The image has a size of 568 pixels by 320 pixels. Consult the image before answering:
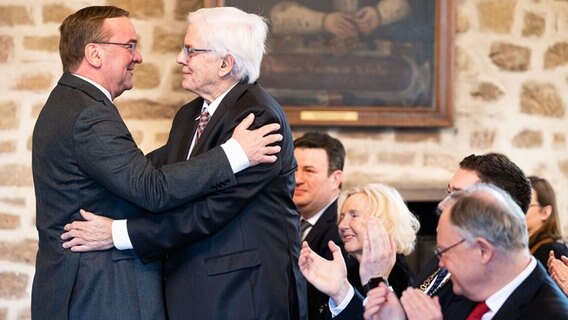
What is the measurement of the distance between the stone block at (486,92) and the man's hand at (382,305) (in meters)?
3.31

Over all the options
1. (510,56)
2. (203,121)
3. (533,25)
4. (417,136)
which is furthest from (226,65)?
(533,25)

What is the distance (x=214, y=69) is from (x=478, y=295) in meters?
1.33

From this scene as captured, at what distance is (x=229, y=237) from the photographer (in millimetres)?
3492

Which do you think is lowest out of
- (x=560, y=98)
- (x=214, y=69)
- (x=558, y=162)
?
(x=558, y=162)

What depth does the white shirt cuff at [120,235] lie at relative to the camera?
3.48 meters

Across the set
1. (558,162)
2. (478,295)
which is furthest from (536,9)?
(478,295)

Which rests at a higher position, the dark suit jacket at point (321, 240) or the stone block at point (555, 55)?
the stone block at point (555, 55)

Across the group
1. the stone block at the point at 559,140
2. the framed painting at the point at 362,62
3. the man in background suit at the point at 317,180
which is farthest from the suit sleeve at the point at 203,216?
the stone block at the point at 559,140

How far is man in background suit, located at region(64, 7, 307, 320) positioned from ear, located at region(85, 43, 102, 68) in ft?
0.96

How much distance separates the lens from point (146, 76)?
5969 millimetres

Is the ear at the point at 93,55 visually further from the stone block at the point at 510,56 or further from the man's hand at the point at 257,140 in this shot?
the stone block at the point at 510,56

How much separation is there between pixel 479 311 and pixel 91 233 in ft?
4.35

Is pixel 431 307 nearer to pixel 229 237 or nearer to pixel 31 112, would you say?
pixel 229 237

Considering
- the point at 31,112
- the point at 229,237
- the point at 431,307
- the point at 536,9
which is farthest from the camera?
the point at 536,9
